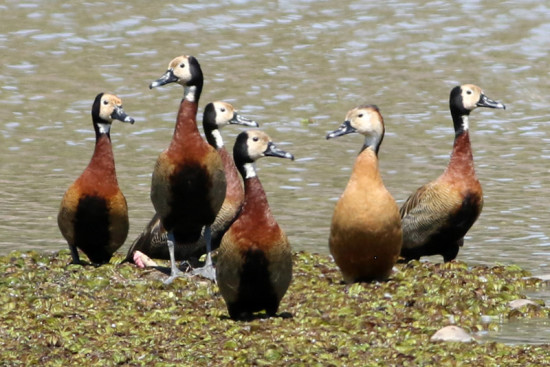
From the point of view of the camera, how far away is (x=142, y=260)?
11789 mm

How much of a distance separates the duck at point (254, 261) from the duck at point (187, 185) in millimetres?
1417

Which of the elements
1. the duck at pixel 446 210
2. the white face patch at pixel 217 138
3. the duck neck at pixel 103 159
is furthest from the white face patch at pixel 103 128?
the duck at pixel 446 210

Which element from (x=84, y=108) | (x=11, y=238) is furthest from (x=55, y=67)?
(x=11, y=238)

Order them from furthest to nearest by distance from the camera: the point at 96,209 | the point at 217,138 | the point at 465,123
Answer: the point at 465,123, the point at 217,138, the point at 96,209

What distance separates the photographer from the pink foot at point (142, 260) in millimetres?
11742

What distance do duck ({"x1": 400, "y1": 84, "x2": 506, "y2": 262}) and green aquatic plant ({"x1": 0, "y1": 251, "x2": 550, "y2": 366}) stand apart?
0.88 feet

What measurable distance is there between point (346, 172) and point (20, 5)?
539 inches

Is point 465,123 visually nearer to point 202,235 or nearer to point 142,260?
point 202,235

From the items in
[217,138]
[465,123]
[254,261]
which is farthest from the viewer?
[465,123]

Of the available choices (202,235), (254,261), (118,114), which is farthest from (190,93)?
(254,261)

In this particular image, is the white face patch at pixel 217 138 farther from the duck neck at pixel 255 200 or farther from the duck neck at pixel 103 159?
the duck neck at pixel 255 200

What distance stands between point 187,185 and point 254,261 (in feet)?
5.79

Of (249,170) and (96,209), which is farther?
(96,209)

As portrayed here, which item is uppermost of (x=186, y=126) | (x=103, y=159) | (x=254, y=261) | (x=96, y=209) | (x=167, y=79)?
(x=167, y=79)
